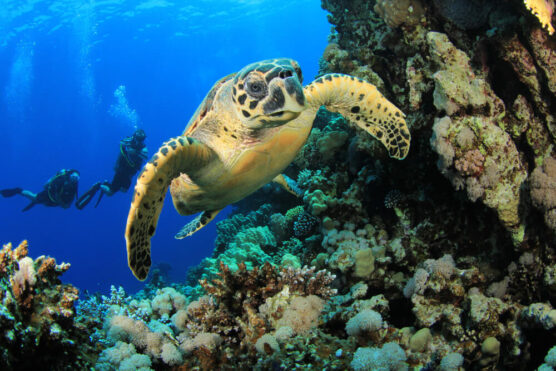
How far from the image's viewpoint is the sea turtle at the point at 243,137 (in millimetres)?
2105

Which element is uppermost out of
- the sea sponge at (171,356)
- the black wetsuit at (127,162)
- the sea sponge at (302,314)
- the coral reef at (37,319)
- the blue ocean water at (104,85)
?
the blue ocean water at (104,85)

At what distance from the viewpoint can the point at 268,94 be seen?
222 cm

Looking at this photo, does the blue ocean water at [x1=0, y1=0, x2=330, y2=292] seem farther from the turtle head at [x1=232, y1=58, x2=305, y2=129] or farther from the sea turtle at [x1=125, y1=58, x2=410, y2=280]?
the turtle head at [x1=232, y1=58, x2=305, y2=129]

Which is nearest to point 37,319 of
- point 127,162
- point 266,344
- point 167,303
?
point 266,344

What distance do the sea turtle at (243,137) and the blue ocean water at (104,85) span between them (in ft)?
102

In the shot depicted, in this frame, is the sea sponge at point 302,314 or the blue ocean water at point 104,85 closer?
the sea sponge at point 302,314

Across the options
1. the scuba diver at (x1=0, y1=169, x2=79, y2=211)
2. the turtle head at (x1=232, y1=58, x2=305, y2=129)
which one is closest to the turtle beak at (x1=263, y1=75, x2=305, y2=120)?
the turtle head at (x1=232, y1=58, x2=305, y2=129)

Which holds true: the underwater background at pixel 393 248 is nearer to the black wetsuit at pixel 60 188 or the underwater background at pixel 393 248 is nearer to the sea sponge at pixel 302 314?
the sea sponge at pixel 302 314

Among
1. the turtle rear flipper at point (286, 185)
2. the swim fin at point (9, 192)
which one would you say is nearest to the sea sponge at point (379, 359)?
the turtle rear flipper at point (286, 185)

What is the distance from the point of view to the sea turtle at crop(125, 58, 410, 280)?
2105mm

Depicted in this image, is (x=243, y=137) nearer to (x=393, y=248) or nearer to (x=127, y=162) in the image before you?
(x=393, y=248)

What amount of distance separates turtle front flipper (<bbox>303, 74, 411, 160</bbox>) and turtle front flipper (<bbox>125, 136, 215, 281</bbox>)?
144 centimetres

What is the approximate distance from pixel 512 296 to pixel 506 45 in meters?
2.21

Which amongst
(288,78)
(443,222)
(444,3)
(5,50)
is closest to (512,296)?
(443,222)
